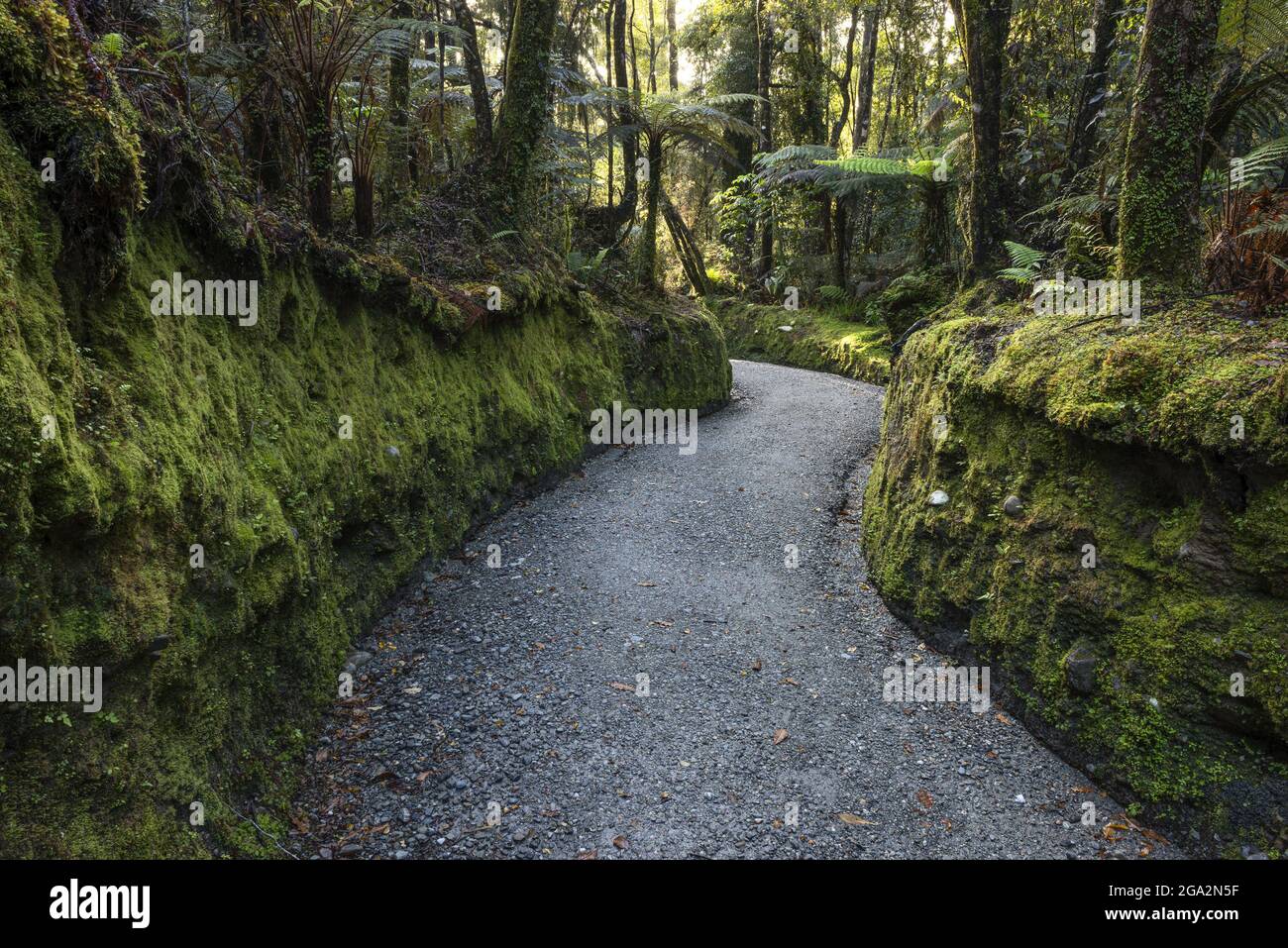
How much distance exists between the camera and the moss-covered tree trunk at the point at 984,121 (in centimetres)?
735

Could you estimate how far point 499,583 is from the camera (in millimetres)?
6273

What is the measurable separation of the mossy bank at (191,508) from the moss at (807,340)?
33.7 feet

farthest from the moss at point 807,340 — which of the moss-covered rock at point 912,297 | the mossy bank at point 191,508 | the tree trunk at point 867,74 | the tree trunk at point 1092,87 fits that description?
the mossy bank at point 191,508

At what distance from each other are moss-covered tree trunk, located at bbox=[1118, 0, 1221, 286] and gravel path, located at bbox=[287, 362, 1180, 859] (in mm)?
3272

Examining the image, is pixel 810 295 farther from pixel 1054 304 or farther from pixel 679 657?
pixel 679 657

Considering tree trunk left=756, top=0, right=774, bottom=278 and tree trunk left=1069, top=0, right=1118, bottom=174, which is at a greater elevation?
tree trunk left=756, top=0, right=774, bottom=278

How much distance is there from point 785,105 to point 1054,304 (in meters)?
16.2

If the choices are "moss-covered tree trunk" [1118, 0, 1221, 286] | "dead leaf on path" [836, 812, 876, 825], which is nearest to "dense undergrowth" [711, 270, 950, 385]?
"moss-covered tree trunk" [1118, 0, 1221, 286]

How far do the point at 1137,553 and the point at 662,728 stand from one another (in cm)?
304

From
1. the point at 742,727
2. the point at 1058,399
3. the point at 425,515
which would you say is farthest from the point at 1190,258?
the point at 425,515

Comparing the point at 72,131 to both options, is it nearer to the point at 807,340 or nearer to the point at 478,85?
the point at 478,85

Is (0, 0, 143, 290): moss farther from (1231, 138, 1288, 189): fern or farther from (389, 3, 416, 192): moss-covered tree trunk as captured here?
(1231, 138, 1288, 189): fern

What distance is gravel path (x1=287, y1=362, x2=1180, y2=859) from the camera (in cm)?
378
